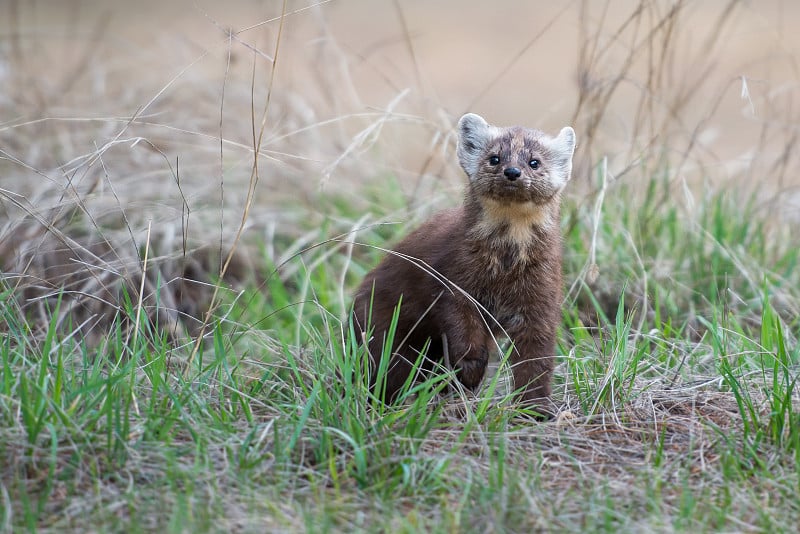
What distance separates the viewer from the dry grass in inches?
132

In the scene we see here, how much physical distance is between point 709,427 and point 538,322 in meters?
0.81

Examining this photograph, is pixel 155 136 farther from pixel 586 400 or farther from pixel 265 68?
pixel 586 400

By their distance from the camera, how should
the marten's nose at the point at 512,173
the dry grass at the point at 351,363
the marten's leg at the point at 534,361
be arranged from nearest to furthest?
the dry grass at the point at 351,363
the marten's nose at the point at 512,173
the marten's leg at the point at 534,361

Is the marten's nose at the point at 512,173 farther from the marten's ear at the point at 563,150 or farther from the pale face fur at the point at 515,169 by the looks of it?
the marten's ear at the point at 563,150

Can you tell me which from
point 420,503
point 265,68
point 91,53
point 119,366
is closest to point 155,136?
point 91,53

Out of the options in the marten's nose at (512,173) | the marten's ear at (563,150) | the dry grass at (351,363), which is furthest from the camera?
the marten's ear at (563,150)

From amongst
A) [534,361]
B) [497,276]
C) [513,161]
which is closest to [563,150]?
[513,161]

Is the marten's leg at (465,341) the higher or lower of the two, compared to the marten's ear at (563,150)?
lower

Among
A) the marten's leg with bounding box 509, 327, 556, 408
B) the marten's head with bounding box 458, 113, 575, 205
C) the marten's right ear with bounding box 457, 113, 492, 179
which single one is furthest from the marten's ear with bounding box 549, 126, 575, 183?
the marten's leg with bounding box 509, 327, 556, 408

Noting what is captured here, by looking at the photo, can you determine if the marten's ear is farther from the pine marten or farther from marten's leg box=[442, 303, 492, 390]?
marten's leg box=[442, 303, 492, 390]

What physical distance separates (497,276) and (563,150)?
656 millimetres

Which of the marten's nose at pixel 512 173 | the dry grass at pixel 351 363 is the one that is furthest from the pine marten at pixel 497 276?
the dry grass at pixel 351 363

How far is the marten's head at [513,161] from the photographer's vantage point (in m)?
4.31

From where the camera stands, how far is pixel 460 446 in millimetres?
3643
